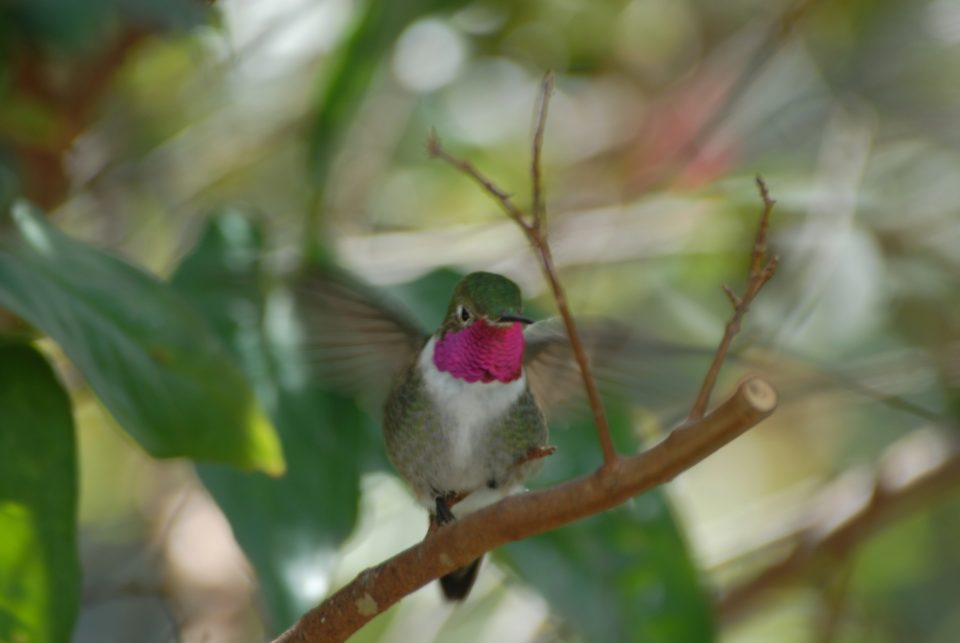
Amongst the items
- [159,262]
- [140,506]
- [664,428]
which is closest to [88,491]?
[140,506]

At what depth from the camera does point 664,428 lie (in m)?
2.91

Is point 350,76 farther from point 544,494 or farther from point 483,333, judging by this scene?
point 544,494

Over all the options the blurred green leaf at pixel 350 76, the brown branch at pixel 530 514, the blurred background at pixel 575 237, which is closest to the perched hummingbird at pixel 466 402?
the blurred background at pixel 575 237

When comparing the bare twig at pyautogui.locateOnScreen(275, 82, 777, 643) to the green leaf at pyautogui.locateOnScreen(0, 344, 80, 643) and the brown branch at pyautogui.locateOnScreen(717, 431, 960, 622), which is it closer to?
the green leaf at pyautogui.locateOnScreen(0, 344, 80, 643)

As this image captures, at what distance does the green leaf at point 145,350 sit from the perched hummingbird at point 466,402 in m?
0.20

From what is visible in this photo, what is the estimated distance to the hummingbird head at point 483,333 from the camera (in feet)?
5.77

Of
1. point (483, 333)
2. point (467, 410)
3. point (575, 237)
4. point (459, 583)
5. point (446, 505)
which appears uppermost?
point (483, 333)

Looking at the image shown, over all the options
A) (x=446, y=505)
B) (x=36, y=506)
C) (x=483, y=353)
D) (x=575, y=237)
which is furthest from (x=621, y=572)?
(x=575, y=237)

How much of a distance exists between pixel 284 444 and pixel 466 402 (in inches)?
20.9

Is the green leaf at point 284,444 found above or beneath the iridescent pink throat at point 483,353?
beneath

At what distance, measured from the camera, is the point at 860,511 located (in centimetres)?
288

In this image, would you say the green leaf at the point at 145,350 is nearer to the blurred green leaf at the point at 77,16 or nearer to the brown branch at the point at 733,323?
the blurred green leaf at the point at 77,16

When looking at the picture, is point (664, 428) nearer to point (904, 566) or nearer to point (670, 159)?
point (670, 159)

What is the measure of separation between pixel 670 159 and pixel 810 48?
55cm
